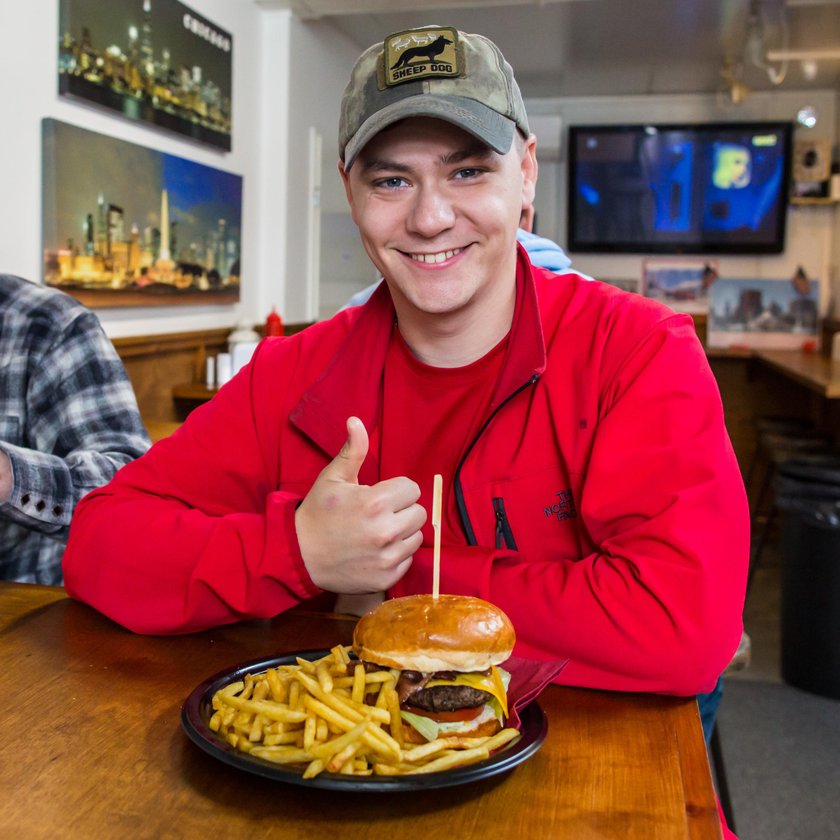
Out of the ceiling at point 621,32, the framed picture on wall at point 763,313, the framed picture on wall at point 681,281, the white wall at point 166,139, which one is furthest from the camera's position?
the framed picture on wall at point 681,281

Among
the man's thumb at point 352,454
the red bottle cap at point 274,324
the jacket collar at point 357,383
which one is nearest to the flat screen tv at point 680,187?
the red bottle cap at point 274,324

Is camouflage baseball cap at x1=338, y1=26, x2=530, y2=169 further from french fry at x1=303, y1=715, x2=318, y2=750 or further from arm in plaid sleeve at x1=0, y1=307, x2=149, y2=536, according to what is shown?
arm in plaid sleeve at x1=0, y1=307, x2=149, y2=536

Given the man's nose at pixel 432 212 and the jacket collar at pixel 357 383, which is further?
the jacket collar at pixel 357 383

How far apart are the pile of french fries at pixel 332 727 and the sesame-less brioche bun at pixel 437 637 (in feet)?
0.08

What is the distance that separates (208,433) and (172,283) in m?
2.64

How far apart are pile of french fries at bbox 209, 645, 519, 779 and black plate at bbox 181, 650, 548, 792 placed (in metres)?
0.01

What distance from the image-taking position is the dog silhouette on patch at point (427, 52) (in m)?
1.29

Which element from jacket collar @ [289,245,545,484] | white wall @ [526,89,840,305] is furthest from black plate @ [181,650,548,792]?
white wall @ [526,89,840,305]

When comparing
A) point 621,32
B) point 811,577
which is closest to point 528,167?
point 811,577

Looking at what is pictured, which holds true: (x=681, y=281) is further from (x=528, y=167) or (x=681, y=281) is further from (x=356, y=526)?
(x=356, y=526)

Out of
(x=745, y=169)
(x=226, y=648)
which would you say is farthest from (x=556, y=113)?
(x=226, y=648)

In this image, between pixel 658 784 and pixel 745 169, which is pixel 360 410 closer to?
pixel 658 784

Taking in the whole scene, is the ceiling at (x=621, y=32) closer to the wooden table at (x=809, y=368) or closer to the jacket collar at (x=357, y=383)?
the wooden table at (x=809, y=368)

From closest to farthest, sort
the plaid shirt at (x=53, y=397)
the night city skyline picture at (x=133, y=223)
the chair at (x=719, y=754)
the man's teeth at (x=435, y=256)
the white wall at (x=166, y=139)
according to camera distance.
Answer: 1. the man's teeth at (x=435, y=256)
2. the plaid shirt at (x=53, y=397)
3. the chair at (x=719, y=754)
4. the white wall at (x=166, y=139)
5. the night city skyline picture at (x=133, y=223)
